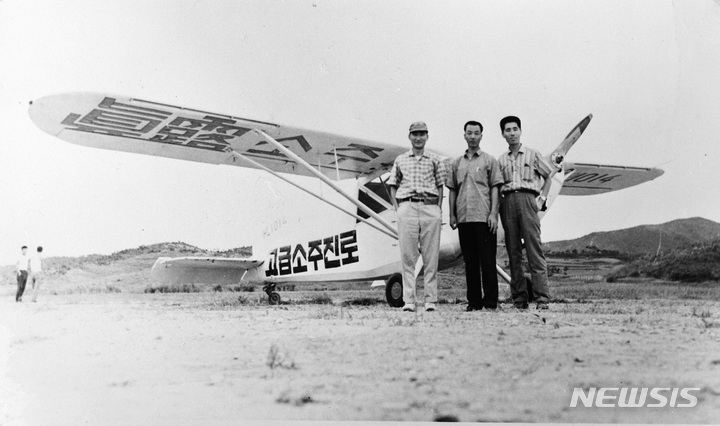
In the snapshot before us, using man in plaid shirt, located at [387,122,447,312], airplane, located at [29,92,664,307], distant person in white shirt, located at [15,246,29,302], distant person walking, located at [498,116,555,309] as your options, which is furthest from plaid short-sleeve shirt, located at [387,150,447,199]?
distant person in white shirt, located at [15,246,29,302]

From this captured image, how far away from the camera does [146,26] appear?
3.89 m

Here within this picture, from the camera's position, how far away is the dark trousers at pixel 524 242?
376cm

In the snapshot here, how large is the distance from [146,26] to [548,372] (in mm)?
3884

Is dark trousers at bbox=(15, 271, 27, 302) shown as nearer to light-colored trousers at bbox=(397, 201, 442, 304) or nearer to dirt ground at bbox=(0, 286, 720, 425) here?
dirt ground at bbox=(0, 286, 720, 425)

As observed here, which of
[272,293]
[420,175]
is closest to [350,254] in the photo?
[272,293]

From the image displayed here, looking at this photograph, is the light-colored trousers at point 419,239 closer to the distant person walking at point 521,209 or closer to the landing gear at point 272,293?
the distant person walking at point 521,209

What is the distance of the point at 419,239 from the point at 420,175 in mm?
536

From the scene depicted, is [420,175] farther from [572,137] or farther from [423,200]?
[572,137]

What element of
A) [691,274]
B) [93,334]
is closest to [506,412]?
[93,334]

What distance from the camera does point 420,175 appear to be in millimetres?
3922

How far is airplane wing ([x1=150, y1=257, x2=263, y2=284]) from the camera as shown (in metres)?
8.98

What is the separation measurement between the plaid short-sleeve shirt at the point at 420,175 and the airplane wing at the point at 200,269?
6099 mm

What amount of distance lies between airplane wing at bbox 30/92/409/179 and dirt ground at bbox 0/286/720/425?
302 centimetres
